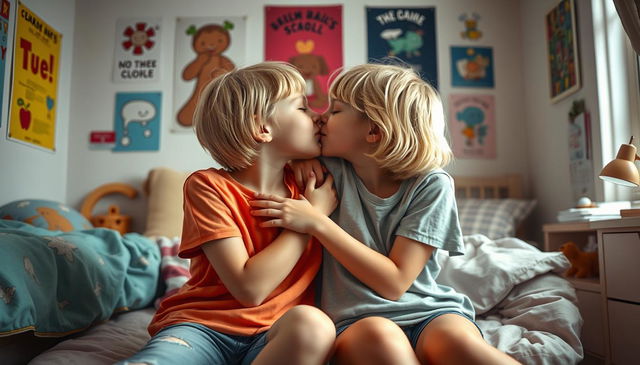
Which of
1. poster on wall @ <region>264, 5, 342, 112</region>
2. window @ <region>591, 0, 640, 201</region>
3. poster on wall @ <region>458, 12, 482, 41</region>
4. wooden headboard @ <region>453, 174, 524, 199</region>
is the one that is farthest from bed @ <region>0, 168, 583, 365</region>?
poster on wall @ <region>458, 12, 482, 41</region>

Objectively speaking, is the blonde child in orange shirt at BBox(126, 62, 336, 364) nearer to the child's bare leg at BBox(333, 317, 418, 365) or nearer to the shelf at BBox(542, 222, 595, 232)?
the child's bare leg at BBox(333, 317, 418, 365)

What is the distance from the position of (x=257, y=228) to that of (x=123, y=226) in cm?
217

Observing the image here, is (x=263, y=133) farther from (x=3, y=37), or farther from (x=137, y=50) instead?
(x=137, y=50)

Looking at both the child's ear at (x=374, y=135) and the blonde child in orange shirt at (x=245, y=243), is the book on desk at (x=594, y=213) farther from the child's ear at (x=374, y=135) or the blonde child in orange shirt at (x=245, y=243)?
the blonde child in orange shirt at (x=245, y=243)

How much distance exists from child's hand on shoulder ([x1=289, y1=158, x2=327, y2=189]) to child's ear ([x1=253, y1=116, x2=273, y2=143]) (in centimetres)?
10

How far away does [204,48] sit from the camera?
315 centimetres

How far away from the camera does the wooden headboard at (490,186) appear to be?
9.75ft

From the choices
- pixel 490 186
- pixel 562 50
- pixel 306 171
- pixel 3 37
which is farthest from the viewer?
pixel 490 186

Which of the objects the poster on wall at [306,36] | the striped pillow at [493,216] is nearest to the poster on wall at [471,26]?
the poster on wall at [306,36]

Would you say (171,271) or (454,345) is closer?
(454,345)

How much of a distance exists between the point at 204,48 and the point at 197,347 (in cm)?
258

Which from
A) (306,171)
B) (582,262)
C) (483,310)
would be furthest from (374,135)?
(582,262)

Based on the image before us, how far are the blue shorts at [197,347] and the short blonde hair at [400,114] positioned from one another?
46 cm

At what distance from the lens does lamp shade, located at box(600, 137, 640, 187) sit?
1565 millimetres
